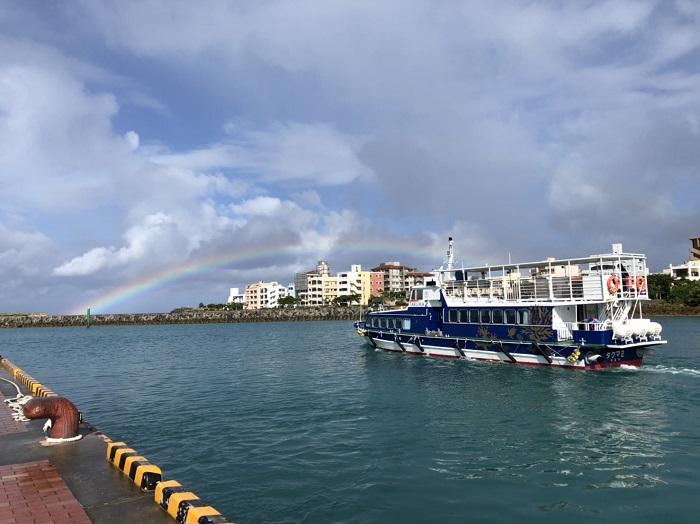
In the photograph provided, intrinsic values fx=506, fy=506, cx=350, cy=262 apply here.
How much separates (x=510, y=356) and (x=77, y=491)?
32.1 m

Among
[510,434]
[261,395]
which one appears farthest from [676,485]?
[261,395]

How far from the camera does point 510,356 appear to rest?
121 ft

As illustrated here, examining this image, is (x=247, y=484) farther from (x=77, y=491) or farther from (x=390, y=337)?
(x=390, y=337)

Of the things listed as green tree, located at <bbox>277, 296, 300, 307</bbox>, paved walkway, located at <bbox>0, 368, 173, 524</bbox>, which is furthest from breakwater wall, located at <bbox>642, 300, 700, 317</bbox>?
paved walkway, located at <bbox>0, 368, 173, 524</bbox>

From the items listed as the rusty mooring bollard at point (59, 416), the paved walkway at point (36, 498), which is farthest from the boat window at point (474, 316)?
the paved walkway at point (36, 498)

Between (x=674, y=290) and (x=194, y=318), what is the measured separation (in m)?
141

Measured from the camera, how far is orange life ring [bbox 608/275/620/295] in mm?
33250

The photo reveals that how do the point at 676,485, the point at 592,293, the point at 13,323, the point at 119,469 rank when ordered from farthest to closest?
the point at 13,323, the point at 592,293, the point at 676,485, the point at 119,469

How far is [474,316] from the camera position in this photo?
3972 cm

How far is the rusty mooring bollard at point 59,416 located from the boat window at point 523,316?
29.9 metres

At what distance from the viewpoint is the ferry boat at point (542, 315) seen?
32.8 meters

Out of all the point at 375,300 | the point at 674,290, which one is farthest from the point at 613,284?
the point at 375,300

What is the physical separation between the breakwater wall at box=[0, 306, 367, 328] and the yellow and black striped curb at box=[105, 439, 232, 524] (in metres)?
140

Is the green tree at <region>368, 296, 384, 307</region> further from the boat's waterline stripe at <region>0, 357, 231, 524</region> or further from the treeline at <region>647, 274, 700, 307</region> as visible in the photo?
the boat's waterline stripe at <region>0, 357, 231, 524</region>
